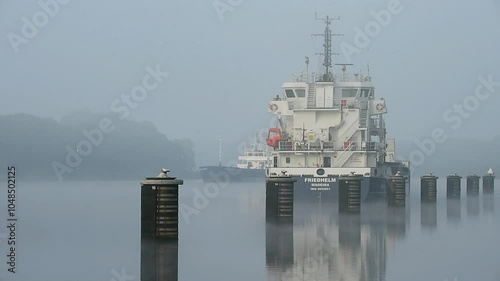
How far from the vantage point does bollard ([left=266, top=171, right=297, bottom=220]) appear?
56.4 m

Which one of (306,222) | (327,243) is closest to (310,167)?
(306,222)

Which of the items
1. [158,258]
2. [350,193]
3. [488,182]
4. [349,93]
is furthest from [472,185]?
[158,258]

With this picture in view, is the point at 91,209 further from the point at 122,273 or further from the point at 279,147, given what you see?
the point at 122,273

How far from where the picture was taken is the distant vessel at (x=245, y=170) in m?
172

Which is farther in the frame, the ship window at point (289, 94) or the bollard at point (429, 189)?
the bollard at point (429, 189)

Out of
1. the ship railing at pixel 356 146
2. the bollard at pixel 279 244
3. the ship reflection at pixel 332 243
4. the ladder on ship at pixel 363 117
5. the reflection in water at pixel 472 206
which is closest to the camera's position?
the ship reflection at pixel 332 243

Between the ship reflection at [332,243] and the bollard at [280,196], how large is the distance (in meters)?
0.63

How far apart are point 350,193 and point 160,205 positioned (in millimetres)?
29899

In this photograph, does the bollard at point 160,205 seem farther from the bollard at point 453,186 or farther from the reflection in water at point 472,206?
the bollard at point 453,186

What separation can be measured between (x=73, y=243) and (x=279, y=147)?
26.4 metres

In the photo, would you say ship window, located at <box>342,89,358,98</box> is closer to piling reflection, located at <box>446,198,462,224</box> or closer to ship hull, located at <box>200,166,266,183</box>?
piling reflection, located at <box>446,198,462,224</box>

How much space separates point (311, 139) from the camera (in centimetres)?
7625

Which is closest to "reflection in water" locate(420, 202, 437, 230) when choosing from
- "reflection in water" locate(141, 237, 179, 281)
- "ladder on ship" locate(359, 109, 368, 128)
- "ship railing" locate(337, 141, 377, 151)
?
"ship railing" locate(337, 141, 377, 151)

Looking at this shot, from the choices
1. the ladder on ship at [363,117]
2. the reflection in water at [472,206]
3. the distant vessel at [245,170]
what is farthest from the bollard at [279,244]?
the distant vessel at [245,170]
